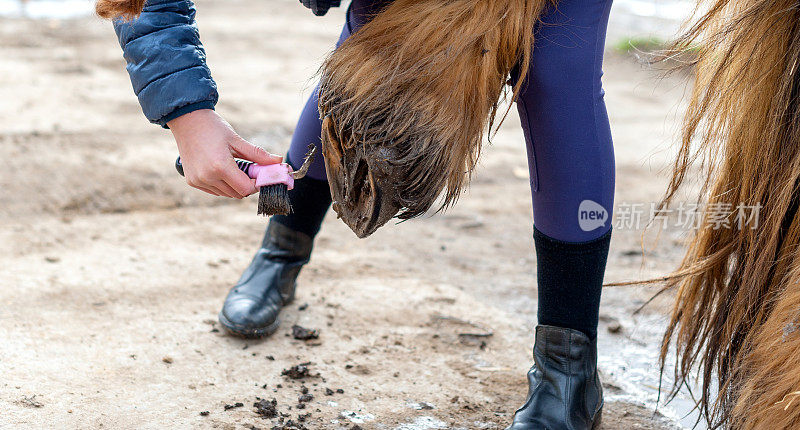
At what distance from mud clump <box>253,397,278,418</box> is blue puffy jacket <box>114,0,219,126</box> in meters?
0.52

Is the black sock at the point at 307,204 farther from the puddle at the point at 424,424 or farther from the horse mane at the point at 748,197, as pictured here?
the horse mane at the point at 748,197

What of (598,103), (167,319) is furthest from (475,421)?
(167,319)

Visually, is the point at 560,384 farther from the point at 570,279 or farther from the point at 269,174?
the point at 269,174

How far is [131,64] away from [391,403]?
0.74 meters

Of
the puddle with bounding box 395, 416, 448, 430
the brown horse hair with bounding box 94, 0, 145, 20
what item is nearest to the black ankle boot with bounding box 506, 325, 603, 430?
the puddle with bounding box 395, 416, 448, 430

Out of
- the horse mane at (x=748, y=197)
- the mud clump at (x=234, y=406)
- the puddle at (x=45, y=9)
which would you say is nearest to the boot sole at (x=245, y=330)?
the mud clump at (x=234, y=406)

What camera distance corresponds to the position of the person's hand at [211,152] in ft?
3.65

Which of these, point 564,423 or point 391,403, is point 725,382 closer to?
point 564,423

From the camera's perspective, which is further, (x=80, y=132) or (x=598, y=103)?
(x=80, y=132)

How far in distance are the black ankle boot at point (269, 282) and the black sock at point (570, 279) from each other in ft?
1.90

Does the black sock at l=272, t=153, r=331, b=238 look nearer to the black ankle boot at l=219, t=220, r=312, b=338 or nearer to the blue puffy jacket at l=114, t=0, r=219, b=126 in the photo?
the black ankle boot at l=219, t=220, r=312, b=338

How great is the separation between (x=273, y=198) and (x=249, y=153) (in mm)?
75

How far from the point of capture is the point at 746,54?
1165mm

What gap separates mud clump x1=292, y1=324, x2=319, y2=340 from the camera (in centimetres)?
162
